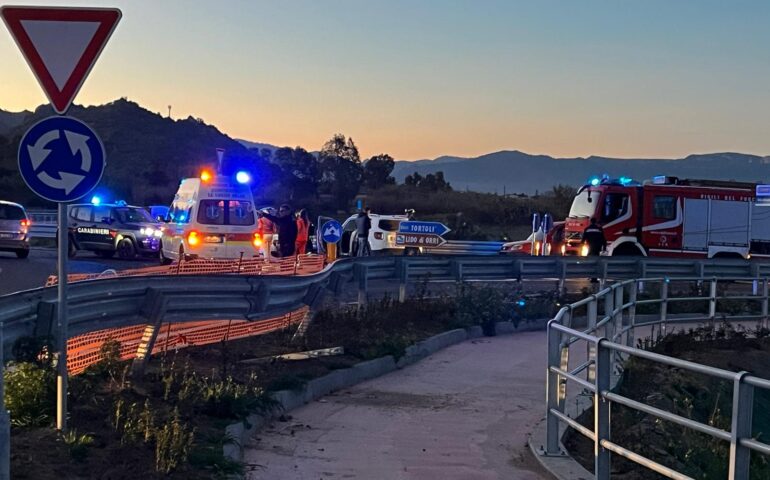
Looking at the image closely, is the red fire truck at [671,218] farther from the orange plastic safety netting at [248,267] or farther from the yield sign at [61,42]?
the yield sign at [61,42]

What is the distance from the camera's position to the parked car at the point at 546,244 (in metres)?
29.5

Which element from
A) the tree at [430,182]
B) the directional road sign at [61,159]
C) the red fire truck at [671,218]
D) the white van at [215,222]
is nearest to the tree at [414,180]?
the tree at [430,182]

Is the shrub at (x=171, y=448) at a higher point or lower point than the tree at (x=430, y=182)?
lower

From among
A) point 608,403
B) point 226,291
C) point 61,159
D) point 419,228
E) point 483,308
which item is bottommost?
point 483,308

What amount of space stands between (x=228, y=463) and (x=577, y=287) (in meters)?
18.7

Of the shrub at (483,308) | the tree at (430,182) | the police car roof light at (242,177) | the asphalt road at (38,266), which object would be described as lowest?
the asphalt road at (38,266)

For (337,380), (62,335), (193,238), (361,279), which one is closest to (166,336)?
(337,380)

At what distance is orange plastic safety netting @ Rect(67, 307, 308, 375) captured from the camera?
8.59 metres

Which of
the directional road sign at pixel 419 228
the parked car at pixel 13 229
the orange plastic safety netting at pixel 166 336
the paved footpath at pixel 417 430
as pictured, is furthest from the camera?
the directional road sign at pixel 419 228

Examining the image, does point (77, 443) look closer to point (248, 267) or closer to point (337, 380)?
point (337, 380)

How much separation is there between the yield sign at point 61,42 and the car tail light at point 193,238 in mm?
14870

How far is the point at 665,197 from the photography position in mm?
29078

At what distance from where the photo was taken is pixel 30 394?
688cm

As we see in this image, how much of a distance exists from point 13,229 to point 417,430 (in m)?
22.1
